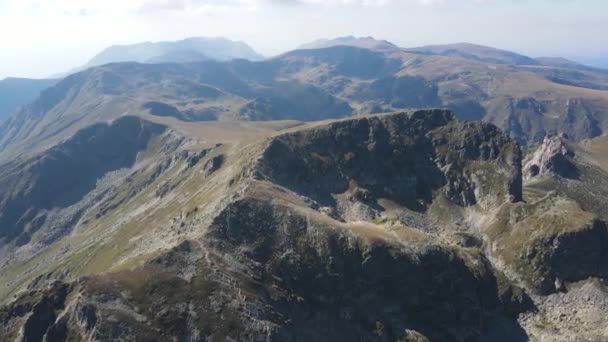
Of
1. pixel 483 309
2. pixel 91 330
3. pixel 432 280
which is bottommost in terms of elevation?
pixel 483 309

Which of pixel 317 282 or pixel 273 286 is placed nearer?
pixel 273 286

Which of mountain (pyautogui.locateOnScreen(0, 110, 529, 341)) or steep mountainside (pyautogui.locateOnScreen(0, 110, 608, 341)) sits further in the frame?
steep mountainside (pyautogui.locateOnScreen(0, 110, 608, 341))

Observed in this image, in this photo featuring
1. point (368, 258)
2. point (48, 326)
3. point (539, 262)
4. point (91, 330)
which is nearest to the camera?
point (91, 330)

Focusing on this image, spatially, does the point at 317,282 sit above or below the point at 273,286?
below

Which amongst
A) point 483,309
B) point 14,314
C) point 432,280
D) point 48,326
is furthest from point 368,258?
point 14,314

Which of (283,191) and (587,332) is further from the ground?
(283,191)

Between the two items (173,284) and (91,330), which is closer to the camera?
(91,330)

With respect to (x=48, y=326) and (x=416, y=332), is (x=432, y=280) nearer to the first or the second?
(x=416, y=332)

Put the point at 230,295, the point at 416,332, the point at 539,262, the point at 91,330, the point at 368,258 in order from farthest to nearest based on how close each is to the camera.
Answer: the point at 539,262, the point at 368,258, the point at 416,332, the point at 230,295, the point at 91,330

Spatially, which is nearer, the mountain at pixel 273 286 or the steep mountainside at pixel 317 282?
the mountain at pixel 273 286

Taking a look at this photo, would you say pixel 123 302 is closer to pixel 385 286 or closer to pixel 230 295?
pixel 230 295
